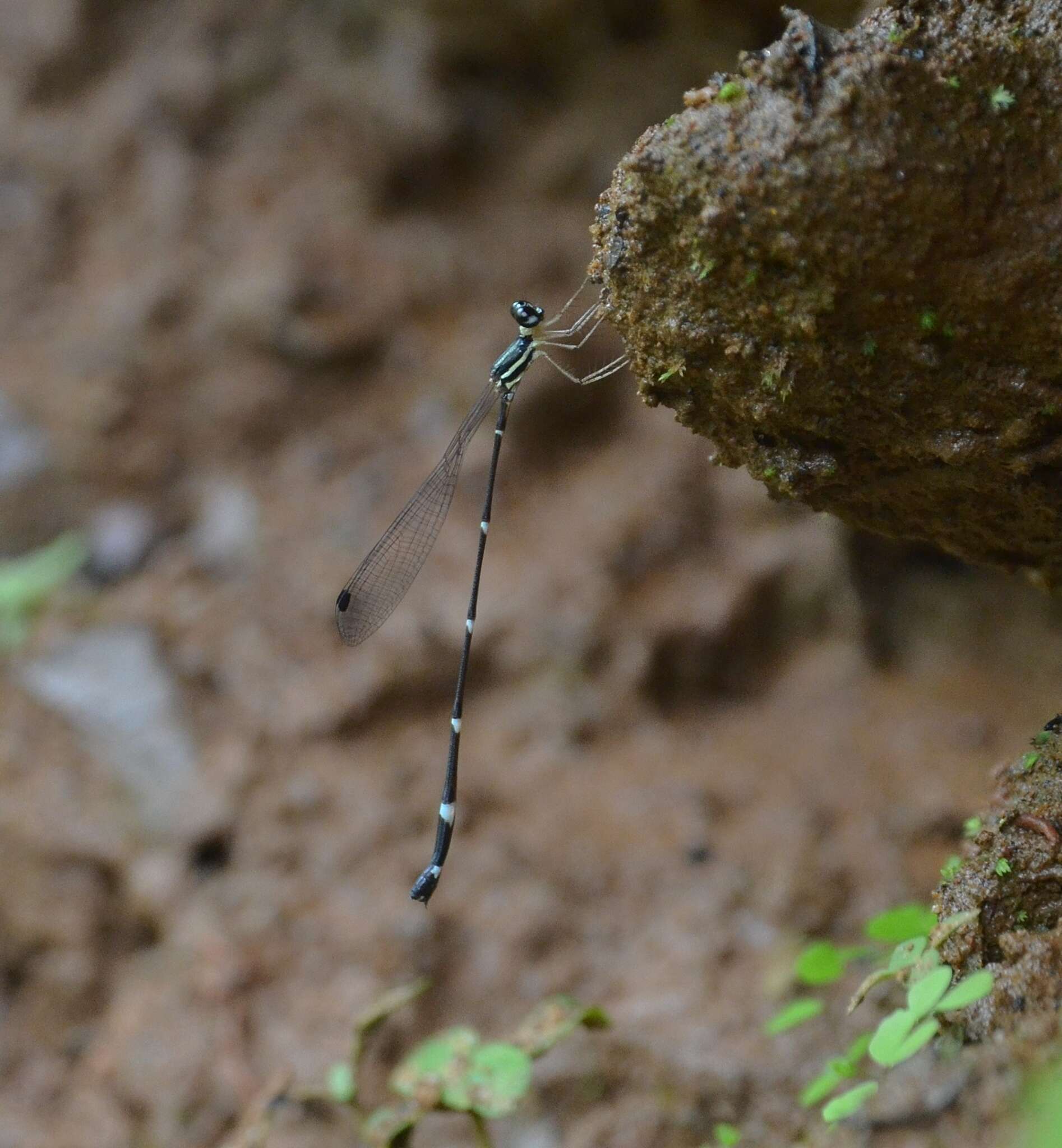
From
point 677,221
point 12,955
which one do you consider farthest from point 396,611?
point 677,221

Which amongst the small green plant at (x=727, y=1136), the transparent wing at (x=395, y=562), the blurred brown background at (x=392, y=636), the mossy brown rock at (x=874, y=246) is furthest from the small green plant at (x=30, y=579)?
the mossy brown rock at (x=874, y=246)

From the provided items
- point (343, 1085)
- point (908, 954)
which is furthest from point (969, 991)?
point (343, 1085)

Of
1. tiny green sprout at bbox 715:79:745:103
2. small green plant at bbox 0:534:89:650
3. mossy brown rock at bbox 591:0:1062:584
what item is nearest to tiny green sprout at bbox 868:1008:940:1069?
mossy brown rock at bbox 591:0:1062:584

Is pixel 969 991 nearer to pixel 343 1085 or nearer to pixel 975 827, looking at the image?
pixel 975 827

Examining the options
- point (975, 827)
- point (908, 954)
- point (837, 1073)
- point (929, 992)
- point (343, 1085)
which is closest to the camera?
point (929, 992)

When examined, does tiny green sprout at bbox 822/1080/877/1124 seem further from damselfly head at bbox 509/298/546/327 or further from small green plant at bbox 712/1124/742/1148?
damselfly head at bbox 509/298/546/327
